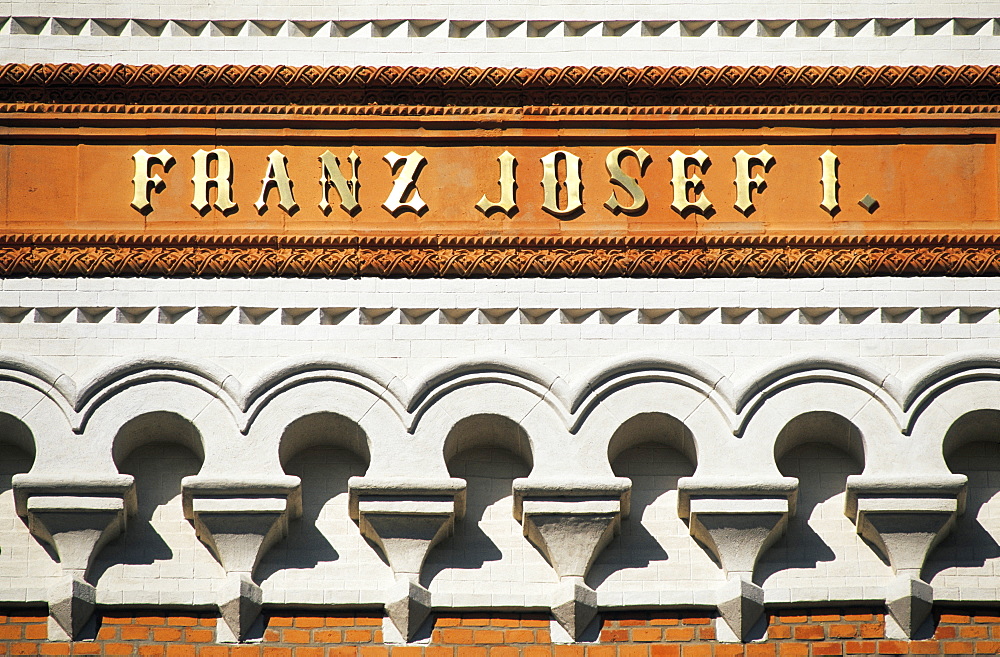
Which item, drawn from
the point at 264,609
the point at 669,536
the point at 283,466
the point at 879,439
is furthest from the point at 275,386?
the point at 879,439

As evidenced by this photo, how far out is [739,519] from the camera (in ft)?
38.3

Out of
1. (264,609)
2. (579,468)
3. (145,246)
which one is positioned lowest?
(264,609)

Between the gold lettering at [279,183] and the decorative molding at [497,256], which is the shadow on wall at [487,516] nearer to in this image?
the decorative molding at [497,256]

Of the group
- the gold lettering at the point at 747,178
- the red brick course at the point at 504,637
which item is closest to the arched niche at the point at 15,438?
the red brick course at the point at 504,637

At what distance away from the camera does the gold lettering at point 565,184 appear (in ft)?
41.6

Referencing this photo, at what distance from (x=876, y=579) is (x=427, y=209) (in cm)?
363

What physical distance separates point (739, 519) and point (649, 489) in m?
0.61

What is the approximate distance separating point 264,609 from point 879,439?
12.4 ft

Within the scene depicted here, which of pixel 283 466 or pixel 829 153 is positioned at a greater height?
pixel 829 153

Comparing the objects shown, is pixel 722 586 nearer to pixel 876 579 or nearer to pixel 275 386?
pixel 876 579

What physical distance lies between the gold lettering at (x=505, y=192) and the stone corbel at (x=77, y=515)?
2846 mm

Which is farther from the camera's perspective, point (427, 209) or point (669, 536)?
point (427, 209)

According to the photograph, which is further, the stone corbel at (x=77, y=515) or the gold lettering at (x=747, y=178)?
the gold lettering at (x=747, y=178)

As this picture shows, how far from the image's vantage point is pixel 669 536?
466 inches
